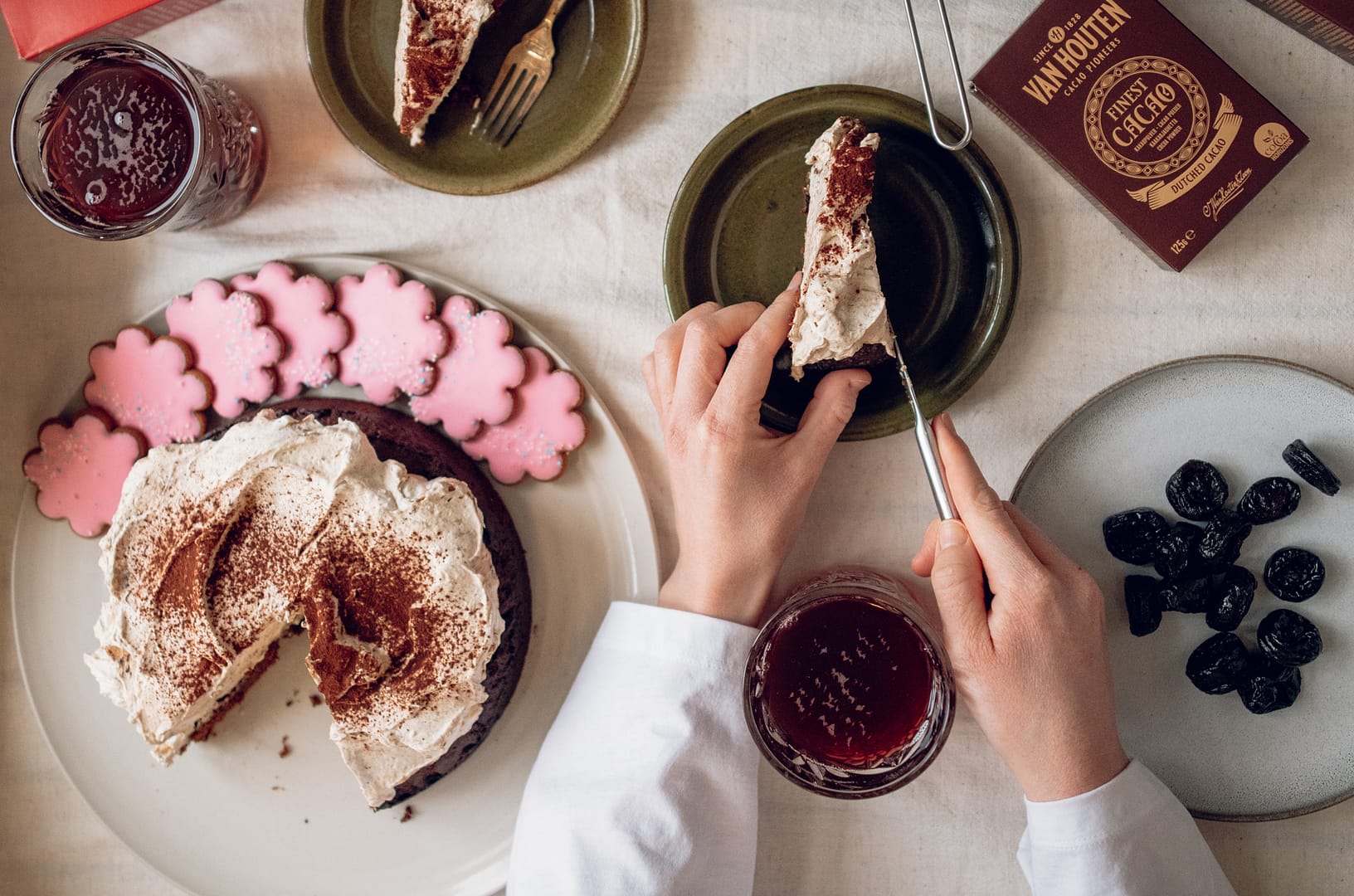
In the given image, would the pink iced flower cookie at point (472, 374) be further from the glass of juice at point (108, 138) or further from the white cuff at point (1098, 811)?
the white cuff at point (1098, 811)

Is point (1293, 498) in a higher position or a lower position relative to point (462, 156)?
higher

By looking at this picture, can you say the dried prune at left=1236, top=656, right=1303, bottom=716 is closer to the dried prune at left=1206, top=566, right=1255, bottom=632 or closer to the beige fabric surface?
the dried prune at left=1206, top=566, right=1255, bottom=632

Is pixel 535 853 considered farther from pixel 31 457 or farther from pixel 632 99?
pixel 632 99

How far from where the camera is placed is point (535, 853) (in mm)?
1418

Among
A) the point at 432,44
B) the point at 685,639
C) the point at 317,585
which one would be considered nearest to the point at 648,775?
the point at 685,639

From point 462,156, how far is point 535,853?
1.19 meters

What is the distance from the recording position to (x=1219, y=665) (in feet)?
4.87

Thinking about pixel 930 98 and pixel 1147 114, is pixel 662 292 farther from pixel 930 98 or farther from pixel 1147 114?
pixel 1147 114

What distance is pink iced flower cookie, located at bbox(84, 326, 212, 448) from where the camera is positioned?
5.22 ft

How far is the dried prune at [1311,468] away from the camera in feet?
4.71

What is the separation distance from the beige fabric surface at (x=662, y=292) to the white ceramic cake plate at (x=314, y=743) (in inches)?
3.8

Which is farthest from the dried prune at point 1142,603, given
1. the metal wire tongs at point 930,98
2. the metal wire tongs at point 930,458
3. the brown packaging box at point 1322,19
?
the brown packaging box at point 1322,19

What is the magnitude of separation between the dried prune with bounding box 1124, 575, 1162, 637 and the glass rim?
1.70 m

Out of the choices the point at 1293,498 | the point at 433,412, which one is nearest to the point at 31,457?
the point at 433,412
